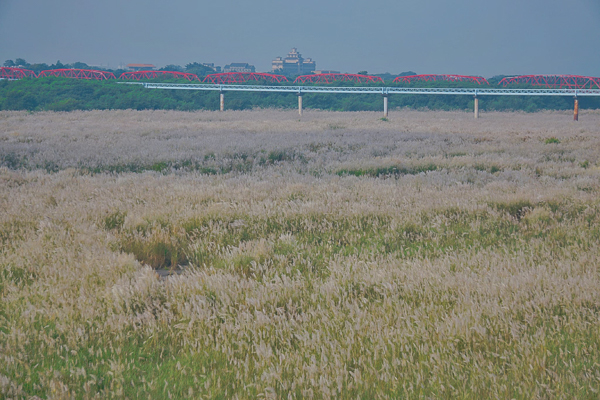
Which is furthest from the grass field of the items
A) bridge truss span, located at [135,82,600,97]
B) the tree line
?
the tree line

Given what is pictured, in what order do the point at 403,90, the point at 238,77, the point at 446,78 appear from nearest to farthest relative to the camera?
the point at 403,90, the point at 446,78, the point at 238,77

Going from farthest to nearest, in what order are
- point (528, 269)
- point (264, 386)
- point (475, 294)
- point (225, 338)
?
point (528, 269), point (475, 294), point (225, 338), point (264, 386)

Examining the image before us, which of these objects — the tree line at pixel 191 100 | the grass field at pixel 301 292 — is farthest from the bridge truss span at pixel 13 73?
the grass field at pixel 301 292

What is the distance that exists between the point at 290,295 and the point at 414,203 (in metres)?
4.18

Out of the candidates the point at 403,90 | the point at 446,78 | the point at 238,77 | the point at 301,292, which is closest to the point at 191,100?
the point at 403,90

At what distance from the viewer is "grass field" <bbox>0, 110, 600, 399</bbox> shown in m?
2.79

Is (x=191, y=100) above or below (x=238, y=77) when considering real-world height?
below

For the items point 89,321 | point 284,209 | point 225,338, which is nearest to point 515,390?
point 225,338

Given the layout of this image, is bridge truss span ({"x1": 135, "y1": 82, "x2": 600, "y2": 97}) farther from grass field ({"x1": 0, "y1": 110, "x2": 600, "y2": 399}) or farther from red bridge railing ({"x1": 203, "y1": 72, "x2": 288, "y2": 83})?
grass field ({"x1": 0, "y1": 110, "x2": 600, "y2": 399})

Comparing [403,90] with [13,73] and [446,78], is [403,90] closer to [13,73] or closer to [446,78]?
[446,78]

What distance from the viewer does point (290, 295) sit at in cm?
407

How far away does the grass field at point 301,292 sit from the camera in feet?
9.16

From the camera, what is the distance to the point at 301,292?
4.14 metres

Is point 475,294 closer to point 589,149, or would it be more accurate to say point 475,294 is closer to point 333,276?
point 333,276
